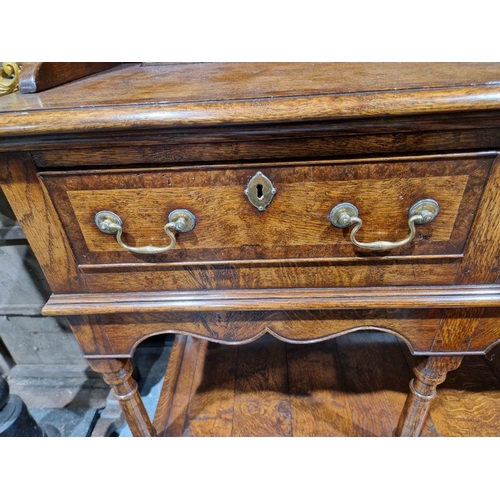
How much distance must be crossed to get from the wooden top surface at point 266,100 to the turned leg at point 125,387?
14.2 inches

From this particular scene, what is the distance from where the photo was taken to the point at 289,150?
39 centimetres

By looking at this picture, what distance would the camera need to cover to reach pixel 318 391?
84 centimetres

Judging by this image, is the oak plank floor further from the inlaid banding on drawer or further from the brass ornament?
the brass ornament

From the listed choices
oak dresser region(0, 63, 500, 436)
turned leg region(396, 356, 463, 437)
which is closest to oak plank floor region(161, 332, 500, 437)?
turned leg region(396, 356, 463, 437)

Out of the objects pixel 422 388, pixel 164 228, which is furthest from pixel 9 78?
pixel 422 388

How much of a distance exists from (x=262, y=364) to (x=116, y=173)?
0.65 m

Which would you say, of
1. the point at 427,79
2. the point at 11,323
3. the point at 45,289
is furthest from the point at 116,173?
the point at 11,323

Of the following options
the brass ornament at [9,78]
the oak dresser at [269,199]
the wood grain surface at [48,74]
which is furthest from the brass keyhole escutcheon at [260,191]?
the brass ornament at [9,78]

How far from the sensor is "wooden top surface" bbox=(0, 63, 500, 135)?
1.13 ft

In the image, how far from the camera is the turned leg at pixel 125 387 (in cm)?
57

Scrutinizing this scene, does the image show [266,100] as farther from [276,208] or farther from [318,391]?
[318,391]

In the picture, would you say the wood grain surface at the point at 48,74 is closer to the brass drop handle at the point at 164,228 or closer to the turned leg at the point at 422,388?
the brass drop handle at the point at 164,228

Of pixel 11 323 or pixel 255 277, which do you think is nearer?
pixel 255 277

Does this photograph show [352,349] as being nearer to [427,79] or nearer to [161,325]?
[161,325]
